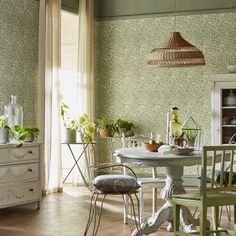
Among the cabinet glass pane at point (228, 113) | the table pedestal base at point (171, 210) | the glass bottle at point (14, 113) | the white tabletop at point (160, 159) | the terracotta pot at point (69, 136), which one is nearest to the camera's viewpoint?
the white tabletop at point (160, 159)

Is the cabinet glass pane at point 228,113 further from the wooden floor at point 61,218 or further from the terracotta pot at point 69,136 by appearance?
the terracotta pot at point 69,136

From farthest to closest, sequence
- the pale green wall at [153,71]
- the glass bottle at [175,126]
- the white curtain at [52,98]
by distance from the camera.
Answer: the pale green wall at [153,71] → the white curtain at [52,98] → the glass bottle at [175,126]

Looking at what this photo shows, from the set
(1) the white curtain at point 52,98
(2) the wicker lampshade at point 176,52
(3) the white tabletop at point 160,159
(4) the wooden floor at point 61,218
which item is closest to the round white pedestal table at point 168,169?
(3) the white tabletop at point 160,159

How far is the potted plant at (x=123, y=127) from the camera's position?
31.5ft

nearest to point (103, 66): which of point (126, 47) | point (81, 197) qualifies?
point (126, 47)

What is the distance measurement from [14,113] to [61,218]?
1.50 meters

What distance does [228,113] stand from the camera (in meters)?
8.91

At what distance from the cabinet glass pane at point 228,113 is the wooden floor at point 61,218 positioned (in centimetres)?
167

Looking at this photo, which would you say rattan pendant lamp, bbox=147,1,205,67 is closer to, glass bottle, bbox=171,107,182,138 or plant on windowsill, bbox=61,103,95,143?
glass bottle, bbox=171,107,182,138

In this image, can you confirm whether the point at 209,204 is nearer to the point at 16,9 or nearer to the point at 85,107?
the point at 16,9

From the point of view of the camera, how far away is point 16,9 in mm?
7688

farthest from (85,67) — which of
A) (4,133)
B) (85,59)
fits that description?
(4,133)

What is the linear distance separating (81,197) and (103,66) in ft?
9.45

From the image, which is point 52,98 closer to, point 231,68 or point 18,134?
point 18,134
